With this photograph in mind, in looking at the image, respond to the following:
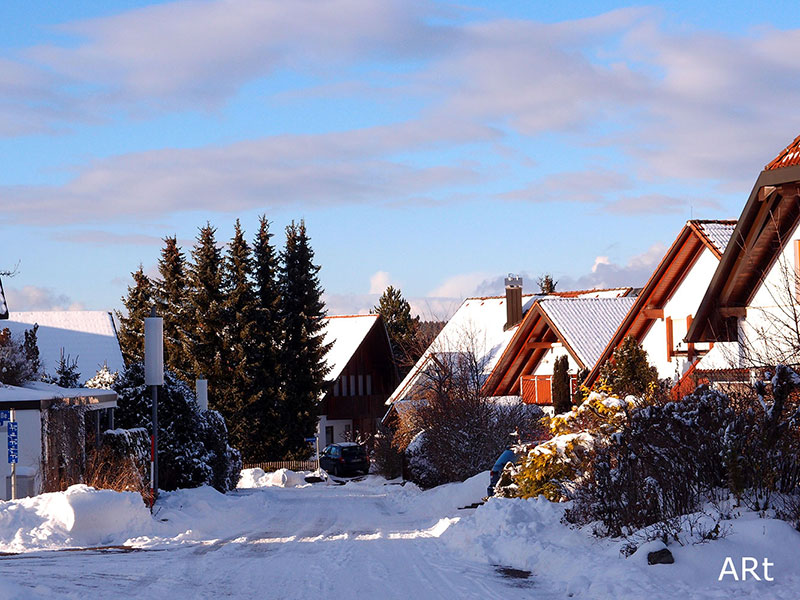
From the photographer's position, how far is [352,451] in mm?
54438

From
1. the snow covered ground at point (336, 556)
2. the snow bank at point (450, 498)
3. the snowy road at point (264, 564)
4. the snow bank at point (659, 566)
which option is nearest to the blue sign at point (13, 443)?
the snow covered ground at point (336, 556)

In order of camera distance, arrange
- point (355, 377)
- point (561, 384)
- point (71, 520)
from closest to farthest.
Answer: point (71, 520) → point (561, 384) → point (355, 377)

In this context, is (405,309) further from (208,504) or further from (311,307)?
(208,504)

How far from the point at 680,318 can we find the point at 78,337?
3398 centimetres

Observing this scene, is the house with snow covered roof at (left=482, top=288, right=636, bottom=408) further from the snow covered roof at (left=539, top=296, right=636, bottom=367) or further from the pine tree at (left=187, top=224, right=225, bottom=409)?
the pine tree at (left=187, top=224, right=225, bottom=409)

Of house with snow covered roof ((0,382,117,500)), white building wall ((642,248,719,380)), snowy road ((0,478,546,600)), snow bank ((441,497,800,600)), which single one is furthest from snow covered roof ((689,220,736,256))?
house with snow covered roof ((0,382,117,500))

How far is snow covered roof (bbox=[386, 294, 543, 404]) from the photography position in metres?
53.4

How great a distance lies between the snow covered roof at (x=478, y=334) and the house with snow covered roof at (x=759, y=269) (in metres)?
25.9

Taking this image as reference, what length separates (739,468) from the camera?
43.4ft

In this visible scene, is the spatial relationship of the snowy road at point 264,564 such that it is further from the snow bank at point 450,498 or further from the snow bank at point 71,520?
the snow bank at point 450,498

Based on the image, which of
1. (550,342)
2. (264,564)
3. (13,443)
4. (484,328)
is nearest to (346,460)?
(484,328)

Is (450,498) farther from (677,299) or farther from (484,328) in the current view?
(484,328)

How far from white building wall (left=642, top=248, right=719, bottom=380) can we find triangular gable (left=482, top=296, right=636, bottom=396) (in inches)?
192

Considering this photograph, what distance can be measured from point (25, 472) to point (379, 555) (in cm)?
950
